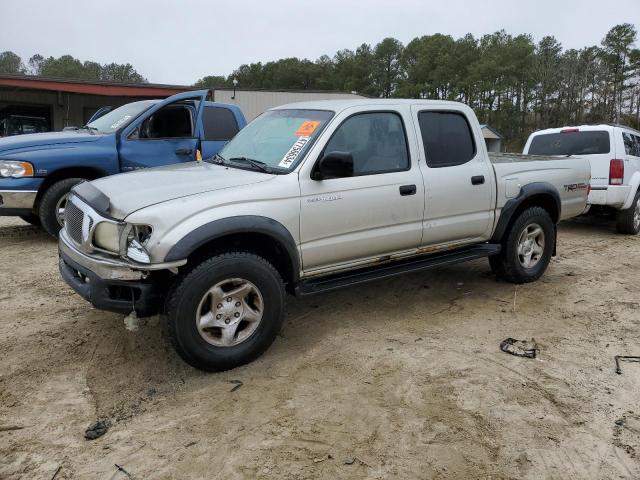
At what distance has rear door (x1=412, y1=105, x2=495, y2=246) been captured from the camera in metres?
4.40

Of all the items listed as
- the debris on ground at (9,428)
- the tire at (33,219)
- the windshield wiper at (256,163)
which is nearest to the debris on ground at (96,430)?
the debris on ground at (9,428)

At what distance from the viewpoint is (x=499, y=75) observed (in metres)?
55.0

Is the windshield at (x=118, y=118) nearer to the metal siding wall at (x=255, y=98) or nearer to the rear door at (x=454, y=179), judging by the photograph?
the rear door at (x=454, y=179)

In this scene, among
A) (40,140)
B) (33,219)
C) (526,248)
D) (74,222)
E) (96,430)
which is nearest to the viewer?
(96,430)

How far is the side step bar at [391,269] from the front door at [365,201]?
11 centimetres

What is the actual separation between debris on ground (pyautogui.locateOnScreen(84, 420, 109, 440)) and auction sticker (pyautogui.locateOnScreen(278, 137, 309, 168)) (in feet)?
6.71

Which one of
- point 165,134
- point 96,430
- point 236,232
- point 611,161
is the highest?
point 165,134

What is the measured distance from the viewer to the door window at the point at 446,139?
4.45 meters

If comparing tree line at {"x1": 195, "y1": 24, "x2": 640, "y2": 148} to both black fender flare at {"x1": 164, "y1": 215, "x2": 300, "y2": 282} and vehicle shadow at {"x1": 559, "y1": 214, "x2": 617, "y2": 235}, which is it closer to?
vehicle shadow at {"x1": 559, "y1": 214, "x2": 617, "y2": 235}

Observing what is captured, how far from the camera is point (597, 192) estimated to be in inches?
324

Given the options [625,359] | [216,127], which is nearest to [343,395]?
[625,359]

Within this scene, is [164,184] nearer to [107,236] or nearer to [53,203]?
[107,236]

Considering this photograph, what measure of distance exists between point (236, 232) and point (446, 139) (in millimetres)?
2277

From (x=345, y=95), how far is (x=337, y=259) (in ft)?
73.8
